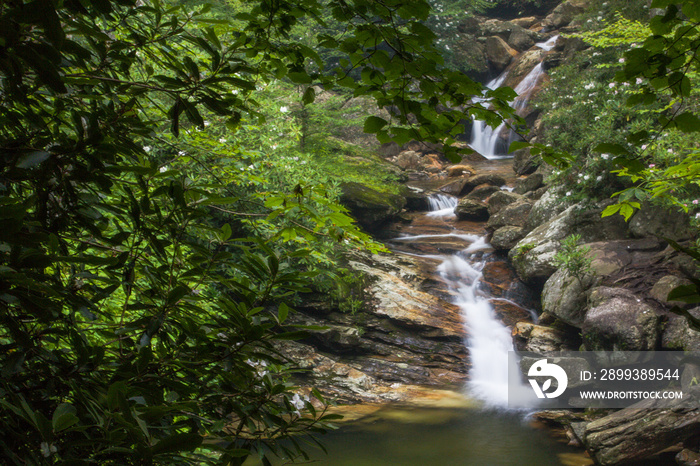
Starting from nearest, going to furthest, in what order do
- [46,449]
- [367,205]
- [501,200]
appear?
[46,449] → [367,205] → [501,200]

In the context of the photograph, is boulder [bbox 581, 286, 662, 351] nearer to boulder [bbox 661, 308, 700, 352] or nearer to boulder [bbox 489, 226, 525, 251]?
boulder [bbox 661, 308, 700, 352]

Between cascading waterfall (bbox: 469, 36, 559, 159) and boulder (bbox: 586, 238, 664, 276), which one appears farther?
cascading waterfall (bbox: 469, 36, 559, 159)

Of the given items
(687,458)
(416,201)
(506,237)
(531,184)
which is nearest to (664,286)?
(687,458)

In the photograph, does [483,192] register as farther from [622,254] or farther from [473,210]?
[622,254]

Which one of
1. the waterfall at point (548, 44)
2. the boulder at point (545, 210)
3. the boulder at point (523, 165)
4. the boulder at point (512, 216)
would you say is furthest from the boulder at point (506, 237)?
the waterfall at point (548, 44)

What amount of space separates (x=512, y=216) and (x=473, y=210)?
2148 millimetres

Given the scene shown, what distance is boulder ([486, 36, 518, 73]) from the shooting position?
80.3 ft

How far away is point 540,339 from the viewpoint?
26.4ft

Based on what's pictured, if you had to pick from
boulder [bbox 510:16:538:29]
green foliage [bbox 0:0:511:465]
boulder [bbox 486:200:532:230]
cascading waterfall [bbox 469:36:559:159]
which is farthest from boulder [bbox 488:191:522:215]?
boulder [bbox 510:16:538:29]

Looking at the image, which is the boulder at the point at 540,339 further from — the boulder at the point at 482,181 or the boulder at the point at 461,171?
the boulder at the point at 461,171

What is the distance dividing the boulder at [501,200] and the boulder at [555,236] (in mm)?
3075

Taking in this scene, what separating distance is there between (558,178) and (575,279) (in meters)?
3.12

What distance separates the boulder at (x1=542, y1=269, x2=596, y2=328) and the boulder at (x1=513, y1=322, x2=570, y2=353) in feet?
1.11

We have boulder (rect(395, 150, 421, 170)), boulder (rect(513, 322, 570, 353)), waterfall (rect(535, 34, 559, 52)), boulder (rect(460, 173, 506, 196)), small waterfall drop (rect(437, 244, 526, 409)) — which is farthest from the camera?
waterfall (rect(535, 34, 559, 52))
